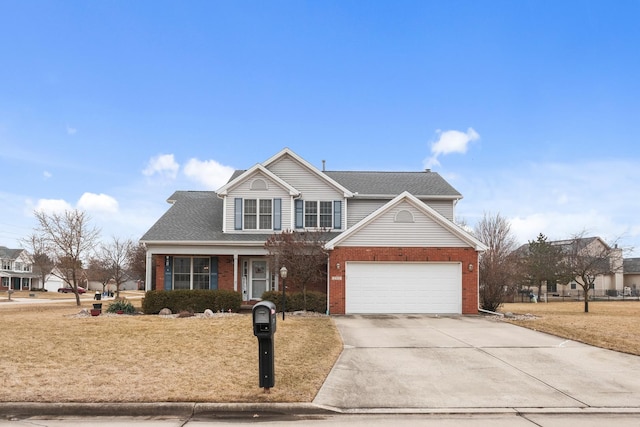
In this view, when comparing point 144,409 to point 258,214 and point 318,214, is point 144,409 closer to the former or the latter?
point 258,214

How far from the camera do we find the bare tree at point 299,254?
2077 centimetres

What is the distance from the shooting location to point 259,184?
80.1 ft

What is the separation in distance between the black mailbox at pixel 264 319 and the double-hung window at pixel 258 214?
16380 mm

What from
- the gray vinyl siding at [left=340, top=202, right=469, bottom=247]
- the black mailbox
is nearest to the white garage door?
the gray vinyl siding at [left=340, top=202, right=469, bottom=247]

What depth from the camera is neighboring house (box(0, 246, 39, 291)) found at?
2931 inches

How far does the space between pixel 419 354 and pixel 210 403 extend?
584cm

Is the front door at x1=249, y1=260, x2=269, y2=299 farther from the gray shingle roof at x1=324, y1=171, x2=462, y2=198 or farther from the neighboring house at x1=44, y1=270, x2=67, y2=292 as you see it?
the neighboring house at x1=44, y1=270, x2=67, y2=292

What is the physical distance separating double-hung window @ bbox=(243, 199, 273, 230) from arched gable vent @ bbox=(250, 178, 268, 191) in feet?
1.83

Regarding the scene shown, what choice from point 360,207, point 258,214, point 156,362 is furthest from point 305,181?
point 156,362

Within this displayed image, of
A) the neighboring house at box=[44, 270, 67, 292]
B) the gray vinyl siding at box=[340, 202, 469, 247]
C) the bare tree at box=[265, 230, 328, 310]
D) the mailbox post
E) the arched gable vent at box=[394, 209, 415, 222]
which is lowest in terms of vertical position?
the neighboring house at box=[44, 270, 67, 292]

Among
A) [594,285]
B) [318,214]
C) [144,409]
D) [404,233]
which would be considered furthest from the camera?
[594,285]

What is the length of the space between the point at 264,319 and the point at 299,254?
507 inches

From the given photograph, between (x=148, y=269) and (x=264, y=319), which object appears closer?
(x=264, y=319)

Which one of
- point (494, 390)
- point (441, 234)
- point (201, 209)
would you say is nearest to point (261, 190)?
point (201, 209)
